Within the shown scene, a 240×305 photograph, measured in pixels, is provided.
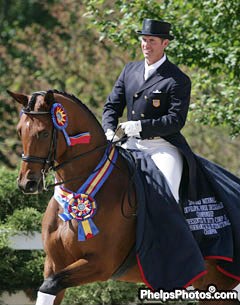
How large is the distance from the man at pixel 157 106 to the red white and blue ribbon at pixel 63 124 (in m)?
0.38

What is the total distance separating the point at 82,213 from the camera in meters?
6.18

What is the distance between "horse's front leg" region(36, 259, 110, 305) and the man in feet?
3.14

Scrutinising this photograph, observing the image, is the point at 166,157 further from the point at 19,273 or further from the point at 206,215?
the point at 19,273

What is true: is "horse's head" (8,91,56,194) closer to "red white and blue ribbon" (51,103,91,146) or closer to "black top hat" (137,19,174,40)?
"red white and blue ribbon" (51,103,91,146)

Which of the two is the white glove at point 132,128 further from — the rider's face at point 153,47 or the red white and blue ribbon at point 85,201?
the rider's face at point 153,47

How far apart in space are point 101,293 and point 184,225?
7.55ft

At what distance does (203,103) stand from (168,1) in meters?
1.33

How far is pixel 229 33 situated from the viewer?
9875 millimetres

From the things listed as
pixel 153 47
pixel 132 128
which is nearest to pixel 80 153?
pixel 132 128

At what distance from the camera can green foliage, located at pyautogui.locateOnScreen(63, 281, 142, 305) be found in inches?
335

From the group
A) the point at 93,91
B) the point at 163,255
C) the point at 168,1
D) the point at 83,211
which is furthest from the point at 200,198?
the point at 93,91

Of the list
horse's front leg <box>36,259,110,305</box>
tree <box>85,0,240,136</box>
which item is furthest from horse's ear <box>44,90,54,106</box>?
tree <box>85,0,240,136</box>

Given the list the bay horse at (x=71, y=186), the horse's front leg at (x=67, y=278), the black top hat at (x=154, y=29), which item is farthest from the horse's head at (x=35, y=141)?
the black top hat at (x=154, y=29)

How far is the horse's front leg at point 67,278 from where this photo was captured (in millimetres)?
5996
